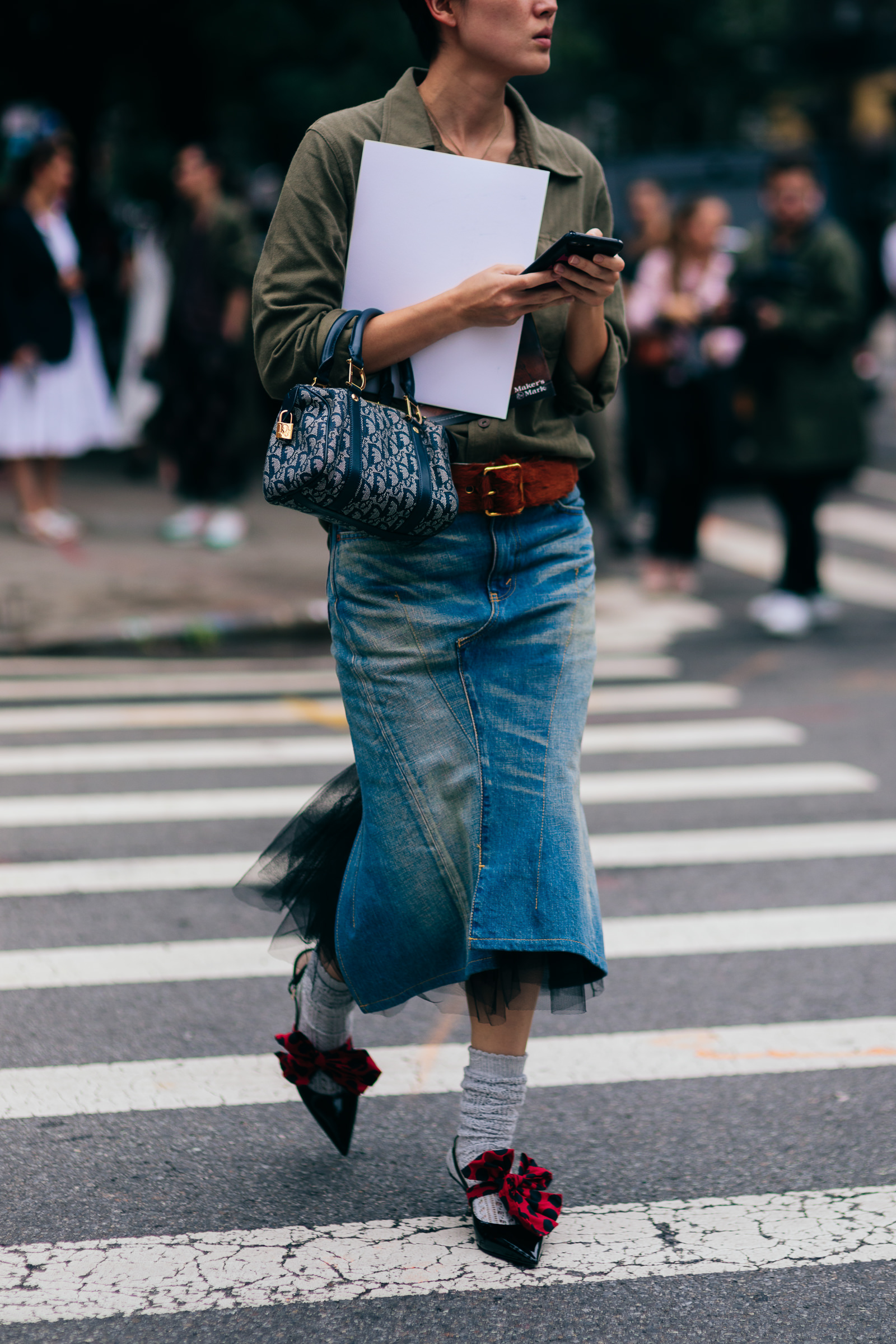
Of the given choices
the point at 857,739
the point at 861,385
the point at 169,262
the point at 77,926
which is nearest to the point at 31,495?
the point at 169,262

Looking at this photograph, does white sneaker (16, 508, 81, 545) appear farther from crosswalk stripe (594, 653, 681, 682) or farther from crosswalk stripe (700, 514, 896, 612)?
crosswalk stripe (700, 514, 896, 612)

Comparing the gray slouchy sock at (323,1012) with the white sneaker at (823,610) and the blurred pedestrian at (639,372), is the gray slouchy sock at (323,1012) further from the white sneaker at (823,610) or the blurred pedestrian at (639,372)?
the blurred pedestrian at (639,372)

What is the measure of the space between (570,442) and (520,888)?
0.75 meters

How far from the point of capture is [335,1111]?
3.23 meters

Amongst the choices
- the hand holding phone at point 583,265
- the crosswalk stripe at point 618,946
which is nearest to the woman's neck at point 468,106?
the hand holding phone at point 583,265

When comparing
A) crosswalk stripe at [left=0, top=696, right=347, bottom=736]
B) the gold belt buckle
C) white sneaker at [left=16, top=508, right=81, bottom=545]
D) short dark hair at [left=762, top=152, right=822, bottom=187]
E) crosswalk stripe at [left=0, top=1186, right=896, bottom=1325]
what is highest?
Answer: short dark hair at [left=762, top=152, right=822, bottom=187]

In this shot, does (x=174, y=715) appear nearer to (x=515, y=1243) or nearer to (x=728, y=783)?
(x=728, y=783)

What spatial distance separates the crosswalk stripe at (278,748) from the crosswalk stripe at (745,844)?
94cm

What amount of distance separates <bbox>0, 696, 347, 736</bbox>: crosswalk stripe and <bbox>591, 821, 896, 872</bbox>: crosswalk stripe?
1701mm

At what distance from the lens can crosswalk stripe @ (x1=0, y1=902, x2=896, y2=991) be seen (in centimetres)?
420

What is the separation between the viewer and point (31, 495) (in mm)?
10125

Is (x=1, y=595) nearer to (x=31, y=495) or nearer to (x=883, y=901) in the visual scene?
(x=31, y=495)

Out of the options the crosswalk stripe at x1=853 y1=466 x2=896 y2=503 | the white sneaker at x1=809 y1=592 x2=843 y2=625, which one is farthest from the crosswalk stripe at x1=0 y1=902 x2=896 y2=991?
the crosswalk stripe at x1=853 y1=466 x2=896 y2=503

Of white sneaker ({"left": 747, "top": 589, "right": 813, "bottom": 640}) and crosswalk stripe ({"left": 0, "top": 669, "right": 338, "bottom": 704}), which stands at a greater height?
white sneaker ({"left": 747, "top": 589, "right": 813, "bottom": 640})
